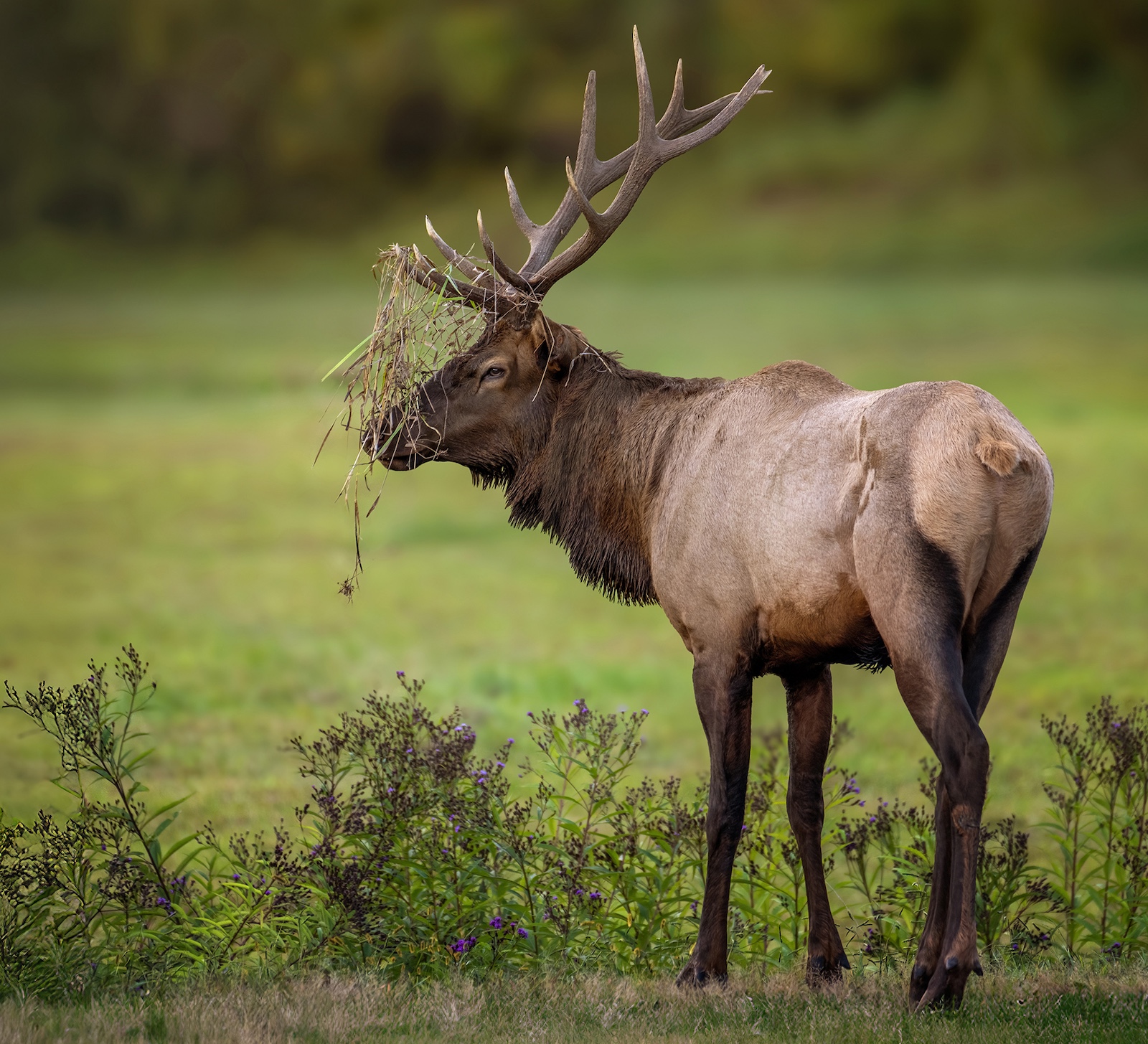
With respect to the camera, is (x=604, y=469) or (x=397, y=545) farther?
(x=397, y=545)

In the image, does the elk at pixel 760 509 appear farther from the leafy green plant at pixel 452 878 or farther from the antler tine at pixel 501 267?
the leafy green plant at pixel 452 878

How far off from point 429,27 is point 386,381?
6314 centimetres

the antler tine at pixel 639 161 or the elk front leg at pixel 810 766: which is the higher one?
the antler tine at pixel 639 161

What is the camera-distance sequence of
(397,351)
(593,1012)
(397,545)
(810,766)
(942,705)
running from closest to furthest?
(942,705) < (593,1012) < (810,766) < (397,351) < (397,545)

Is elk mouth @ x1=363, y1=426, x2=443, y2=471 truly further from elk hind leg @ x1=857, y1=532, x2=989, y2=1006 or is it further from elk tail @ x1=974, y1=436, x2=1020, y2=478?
elk tail @ x1=974, y1=436, x2=1020, y2=478

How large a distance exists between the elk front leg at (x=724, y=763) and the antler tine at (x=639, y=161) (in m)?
2.05

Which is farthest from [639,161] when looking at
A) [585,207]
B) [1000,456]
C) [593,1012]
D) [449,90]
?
[449,90]

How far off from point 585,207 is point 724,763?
2708mm

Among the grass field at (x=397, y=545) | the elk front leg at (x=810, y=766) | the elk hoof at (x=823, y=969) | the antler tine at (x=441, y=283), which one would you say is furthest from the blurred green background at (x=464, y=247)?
the elk hoof at (x=823, y=969)

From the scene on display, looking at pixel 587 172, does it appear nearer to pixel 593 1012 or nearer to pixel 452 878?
pixel 452 878

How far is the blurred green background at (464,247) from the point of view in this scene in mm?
17297

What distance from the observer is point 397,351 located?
6.18 meters

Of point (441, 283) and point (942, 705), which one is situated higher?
point (441, 283)

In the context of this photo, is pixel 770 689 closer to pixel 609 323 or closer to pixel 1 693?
pixel 1 693
